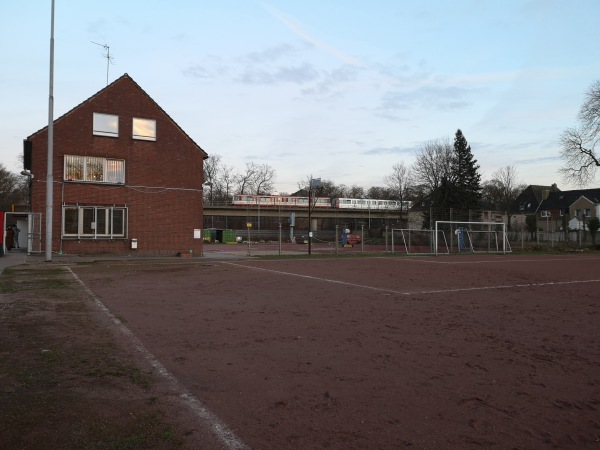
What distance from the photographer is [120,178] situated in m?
28.8

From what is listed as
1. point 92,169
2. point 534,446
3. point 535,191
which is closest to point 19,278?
point 92,169

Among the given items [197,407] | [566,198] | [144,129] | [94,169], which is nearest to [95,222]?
[94,169]

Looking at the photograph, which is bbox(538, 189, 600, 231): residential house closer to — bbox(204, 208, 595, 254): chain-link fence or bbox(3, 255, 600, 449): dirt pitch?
bbox(204, 208, 595, 254): chain-link fence

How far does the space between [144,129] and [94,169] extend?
400 cm

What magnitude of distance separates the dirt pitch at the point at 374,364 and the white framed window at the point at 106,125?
59.1ft

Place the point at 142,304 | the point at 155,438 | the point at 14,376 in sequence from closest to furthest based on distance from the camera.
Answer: the point at 155,438 → the point at 14,376 → the point at 142,304

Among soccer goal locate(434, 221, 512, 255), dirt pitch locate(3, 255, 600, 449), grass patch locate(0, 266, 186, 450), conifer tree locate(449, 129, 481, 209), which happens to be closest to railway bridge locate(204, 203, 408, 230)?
conifer tree locate(449, 129, 481, 209)

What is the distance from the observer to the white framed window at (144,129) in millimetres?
29312

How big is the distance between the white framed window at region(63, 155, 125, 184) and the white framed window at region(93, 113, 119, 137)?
1.58 m

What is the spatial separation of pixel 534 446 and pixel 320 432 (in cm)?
175

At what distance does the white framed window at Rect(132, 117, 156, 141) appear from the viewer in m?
29.3

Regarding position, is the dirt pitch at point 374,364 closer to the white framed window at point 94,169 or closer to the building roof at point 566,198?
the white framed window at point 94,169

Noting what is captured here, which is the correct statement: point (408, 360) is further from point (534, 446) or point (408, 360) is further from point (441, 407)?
point (534, 446)

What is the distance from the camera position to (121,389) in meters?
4.87
